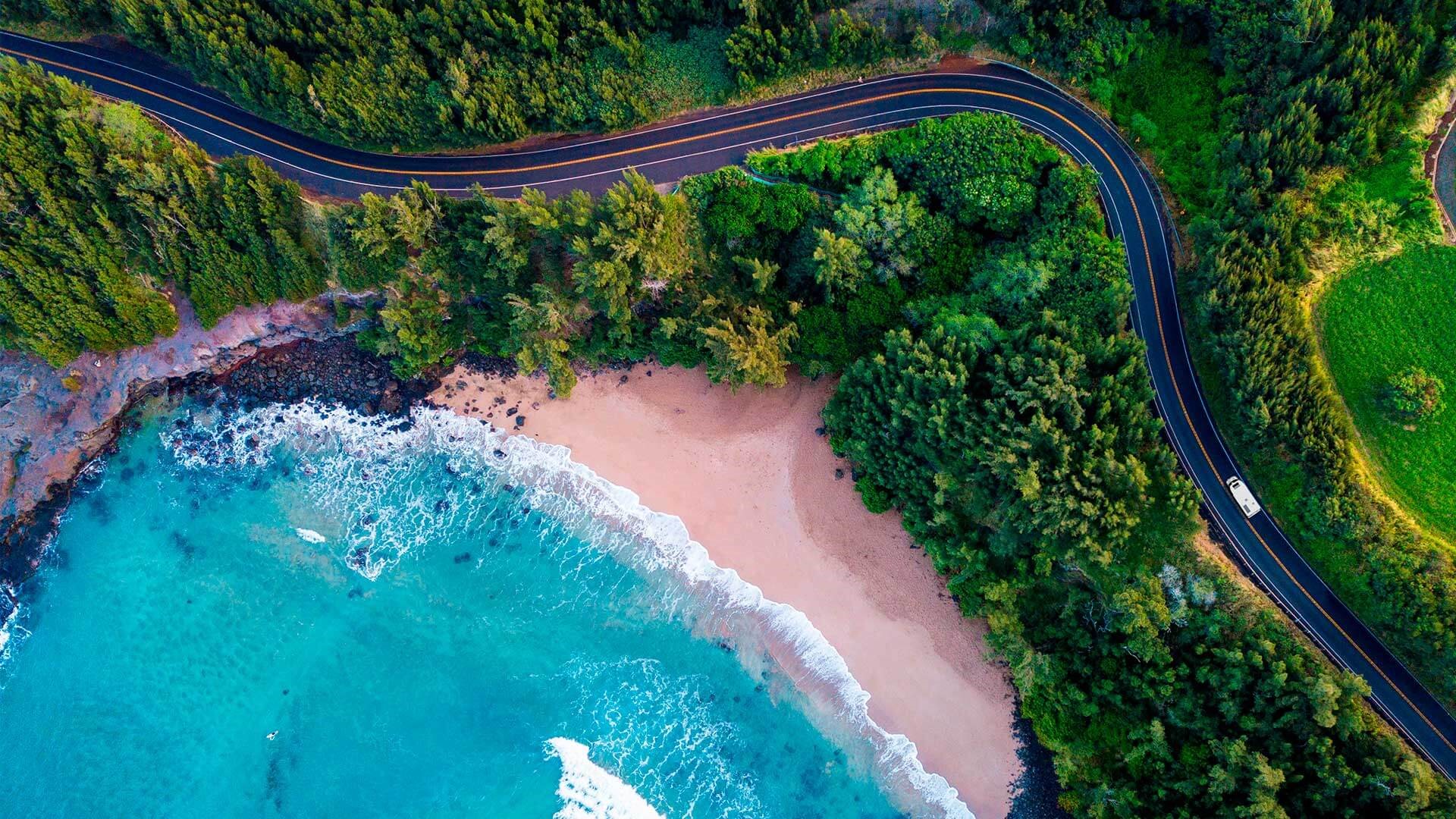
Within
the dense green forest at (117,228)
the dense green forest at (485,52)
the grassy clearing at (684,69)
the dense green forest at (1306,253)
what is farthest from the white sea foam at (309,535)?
the dense green forest at (1306,253)

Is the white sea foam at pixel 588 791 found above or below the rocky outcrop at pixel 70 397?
below

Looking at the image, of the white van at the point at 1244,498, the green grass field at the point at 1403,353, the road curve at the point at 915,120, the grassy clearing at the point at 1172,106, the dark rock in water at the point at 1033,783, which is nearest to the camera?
the green grass field at the point at 1403,353

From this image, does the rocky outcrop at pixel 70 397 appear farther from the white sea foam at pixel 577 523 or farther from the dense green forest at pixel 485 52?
the dense green forest at pixel 485 52

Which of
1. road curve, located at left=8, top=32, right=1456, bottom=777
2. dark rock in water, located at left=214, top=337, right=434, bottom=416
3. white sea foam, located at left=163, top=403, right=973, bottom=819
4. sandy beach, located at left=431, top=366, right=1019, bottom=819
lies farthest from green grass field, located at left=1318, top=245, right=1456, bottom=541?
dark rock in water, located at left=214, top=337, right=434, bottom=416

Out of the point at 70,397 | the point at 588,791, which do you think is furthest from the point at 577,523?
the point at 70,397

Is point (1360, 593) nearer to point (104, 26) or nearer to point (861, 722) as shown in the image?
point (861, 722)

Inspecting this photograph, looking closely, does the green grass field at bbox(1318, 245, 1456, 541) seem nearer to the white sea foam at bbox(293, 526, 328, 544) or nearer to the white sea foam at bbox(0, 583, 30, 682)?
the white sea foam at bbox(293, 526, 328, 544)
